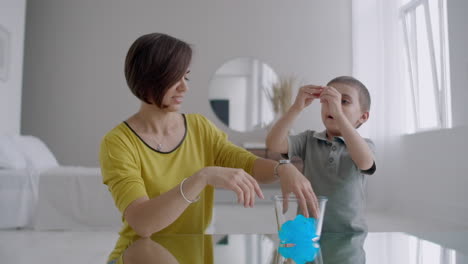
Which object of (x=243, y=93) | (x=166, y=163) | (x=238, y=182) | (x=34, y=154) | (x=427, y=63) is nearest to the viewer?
(x=238, y=182)

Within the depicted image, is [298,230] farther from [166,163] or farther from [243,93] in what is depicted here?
[243,93]

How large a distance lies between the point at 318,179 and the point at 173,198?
654 millimetres

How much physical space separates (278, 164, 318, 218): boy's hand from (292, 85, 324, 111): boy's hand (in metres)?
0.39

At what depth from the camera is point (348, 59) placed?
5922 mm

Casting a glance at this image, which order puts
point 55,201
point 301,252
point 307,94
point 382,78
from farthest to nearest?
point 382,78
point 55,201
point 307,94
point 301,252

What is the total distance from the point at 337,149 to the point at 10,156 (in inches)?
124

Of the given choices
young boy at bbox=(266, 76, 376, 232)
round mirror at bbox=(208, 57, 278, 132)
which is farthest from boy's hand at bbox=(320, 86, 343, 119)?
round mirror at bbox=(208, 57, 278, 132)

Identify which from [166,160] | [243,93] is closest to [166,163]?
[166,160]

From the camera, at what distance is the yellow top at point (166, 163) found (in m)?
1.04

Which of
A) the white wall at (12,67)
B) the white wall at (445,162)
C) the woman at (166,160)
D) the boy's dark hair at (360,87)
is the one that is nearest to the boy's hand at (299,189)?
the woman at (166,160)

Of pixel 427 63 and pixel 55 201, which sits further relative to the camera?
pixel 427 63

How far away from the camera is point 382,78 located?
491 cm

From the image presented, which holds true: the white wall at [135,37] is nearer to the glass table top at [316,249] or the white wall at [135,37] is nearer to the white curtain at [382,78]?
the white curtain at [382,78]

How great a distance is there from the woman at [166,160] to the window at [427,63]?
10.2 ft
